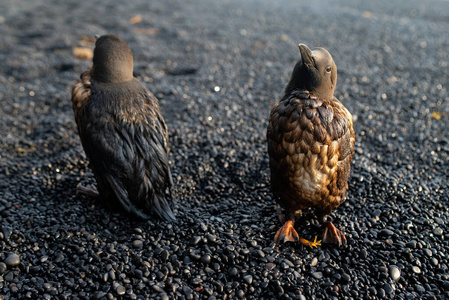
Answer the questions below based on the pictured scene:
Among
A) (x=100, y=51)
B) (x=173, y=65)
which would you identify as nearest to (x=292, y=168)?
(x=100, y=51)

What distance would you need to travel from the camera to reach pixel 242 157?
3787mm

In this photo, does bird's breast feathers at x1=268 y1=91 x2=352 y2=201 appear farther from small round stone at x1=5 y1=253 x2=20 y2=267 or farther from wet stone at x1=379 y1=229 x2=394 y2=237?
small round stone at x1=5 y1=253 x2=20 y2=267

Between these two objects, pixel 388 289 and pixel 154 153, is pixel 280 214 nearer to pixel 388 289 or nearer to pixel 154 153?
pixel 388 289

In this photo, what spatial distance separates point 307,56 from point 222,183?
4.83ft

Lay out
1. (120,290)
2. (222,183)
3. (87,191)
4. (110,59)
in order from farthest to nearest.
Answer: (222,183) → (87,191) → (110,59) → (120,290)

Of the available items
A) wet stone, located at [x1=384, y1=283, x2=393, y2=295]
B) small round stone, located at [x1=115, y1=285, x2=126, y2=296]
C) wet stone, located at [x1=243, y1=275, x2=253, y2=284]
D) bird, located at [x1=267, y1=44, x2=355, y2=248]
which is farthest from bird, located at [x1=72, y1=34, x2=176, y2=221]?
wet stone, located at [x1=384, y1=283, x2=393, y2=295]

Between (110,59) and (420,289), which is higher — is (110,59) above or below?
above

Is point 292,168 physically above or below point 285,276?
above

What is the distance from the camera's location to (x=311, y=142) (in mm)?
2502

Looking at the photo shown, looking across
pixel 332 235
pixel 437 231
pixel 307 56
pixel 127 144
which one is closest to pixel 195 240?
pixel 127 144

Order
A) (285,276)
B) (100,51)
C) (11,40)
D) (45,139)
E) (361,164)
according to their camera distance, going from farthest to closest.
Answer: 1. (11,40)
2. (45,139)
3. (361,164)
4. (100,51)
5. (285,276)

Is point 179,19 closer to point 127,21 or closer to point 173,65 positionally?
point 127,21

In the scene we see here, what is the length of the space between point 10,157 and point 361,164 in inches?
141

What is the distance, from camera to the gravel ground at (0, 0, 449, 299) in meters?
2.52
